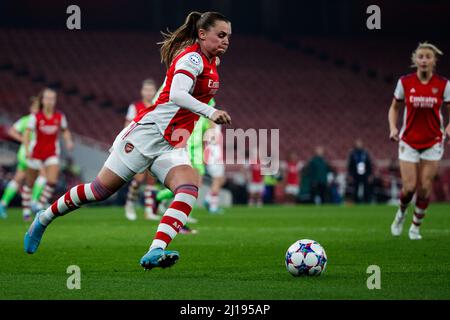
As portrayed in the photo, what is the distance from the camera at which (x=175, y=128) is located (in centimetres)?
728

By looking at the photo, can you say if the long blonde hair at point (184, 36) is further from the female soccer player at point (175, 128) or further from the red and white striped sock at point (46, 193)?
the red and white striped sock at point (46, 193)

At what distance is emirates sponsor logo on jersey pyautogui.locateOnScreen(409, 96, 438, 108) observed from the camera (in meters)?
10.9

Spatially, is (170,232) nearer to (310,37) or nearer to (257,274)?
(257,274)

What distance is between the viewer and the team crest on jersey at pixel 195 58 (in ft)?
23.2

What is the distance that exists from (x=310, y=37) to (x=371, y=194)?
Answer: 44.1 feet

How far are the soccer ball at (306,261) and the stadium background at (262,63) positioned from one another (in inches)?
778

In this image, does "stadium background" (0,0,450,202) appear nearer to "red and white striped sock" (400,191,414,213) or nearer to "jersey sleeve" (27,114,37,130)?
"jersey sleeve" (27,114,37,130)

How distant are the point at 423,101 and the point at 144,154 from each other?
4.77 m

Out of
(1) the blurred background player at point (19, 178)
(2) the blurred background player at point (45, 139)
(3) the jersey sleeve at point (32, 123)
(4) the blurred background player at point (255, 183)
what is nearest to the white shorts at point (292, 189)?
(4) the blurred background player at point (255, 183)

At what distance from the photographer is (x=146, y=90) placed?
14766mm

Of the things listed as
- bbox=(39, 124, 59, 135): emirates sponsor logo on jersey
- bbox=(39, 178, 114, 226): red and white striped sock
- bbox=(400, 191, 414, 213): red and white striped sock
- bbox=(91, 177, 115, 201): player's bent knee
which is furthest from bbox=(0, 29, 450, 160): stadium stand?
bbox=(91, 177, 115, 201): player's bent knee

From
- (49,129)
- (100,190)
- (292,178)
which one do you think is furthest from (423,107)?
(292,178)

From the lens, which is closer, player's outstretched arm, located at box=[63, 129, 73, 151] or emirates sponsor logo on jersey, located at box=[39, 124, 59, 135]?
player's outstretched arm, located at box=[63, 129, 73, 151]

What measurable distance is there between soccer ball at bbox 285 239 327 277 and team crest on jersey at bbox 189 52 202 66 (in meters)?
1.74
